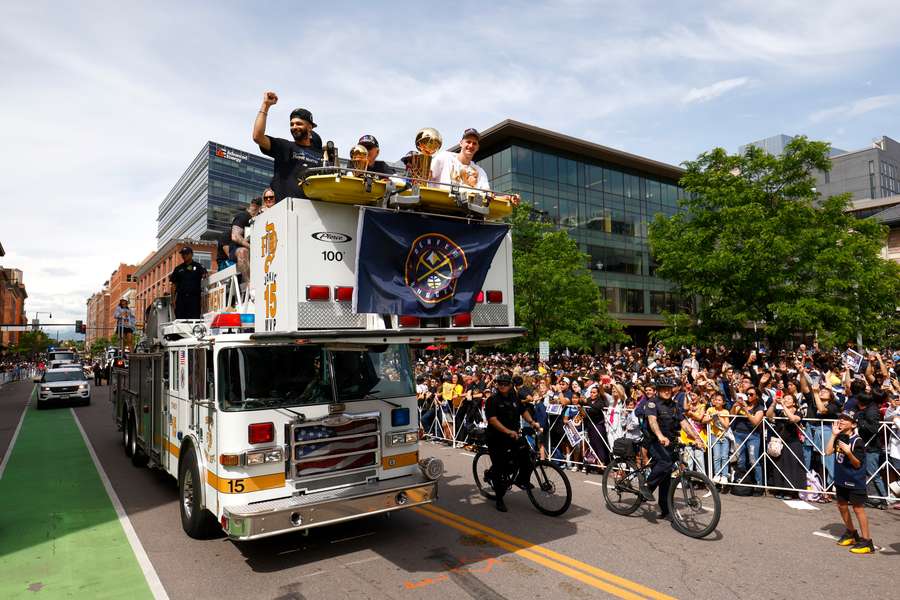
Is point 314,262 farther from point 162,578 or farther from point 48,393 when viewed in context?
point 48,393

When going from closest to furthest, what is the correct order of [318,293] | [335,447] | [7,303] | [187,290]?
[318,293] < [335,447] < [187,290] < [7,303]

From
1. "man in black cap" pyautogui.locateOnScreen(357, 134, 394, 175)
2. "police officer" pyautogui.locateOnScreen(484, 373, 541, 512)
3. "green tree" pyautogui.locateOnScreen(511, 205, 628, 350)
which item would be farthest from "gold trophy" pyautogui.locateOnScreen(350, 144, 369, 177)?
"green tree" pyautogui.locateOnScreen(511, 205, 628, 350)

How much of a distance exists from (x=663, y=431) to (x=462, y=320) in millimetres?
3006

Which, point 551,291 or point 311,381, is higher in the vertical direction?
point 551,291

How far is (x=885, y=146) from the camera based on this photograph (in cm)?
10600

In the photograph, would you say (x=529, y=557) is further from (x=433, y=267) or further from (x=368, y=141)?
(x=368, y=141)

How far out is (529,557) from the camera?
6406 mm

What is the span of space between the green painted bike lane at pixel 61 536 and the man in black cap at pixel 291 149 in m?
4.54

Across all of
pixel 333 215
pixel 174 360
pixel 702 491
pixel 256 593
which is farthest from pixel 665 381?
pixel 174 360

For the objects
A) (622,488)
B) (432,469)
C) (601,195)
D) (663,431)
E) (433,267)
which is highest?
(601,195)

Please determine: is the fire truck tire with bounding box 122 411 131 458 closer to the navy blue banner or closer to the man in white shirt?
the navy blue banner

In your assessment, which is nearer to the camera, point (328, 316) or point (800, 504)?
point (328, 316)

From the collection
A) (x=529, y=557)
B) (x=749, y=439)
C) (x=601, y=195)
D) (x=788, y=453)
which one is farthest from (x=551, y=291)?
(x=601, y=195)

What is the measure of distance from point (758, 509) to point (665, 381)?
8.78ft
